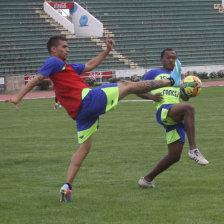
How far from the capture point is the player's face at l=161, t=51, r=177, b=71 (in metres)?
8.16

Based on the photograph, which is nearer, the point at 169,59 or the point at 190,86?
the point at 190,86

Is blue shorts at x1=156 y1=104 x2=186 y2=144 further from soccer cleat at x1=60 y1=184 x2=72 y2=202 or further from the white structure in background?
the white structure in background

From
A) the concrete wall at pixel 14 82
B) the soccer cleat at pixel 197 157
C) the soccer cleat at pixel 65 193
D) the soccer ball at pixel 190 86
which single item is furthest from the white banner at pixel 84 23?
the soccer cleat at pixel 65 193

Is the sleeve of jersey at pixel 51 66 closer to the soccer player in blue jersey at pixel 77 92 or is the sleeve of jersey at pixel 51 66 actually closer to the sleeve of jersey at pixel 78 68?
the soccer player in blue jersey at pixel 77 92

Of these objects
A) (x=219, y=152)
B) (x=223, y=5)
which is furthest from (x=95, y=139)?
(x=223, y=5)

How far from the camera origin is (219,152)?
10.5 metres

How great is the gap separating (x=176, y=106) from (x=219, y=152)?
3.22 meters

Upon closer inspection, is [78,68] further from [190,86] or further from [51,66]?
[190,86]

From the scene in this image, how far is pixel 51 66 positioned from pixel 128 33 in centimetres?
3582

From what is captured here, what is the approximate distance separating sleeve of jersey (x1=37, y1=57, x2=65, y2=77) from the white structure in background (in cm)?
3448

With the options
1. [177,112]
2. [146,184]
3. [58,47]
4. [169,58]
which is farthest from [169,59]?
[58,47]

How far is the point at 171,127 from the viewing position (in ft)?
25.3

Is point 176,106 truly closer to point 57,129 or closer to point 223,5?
point 57,129

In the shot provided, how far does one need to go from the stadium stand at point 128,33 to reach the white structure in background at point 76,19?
0.52 meters
